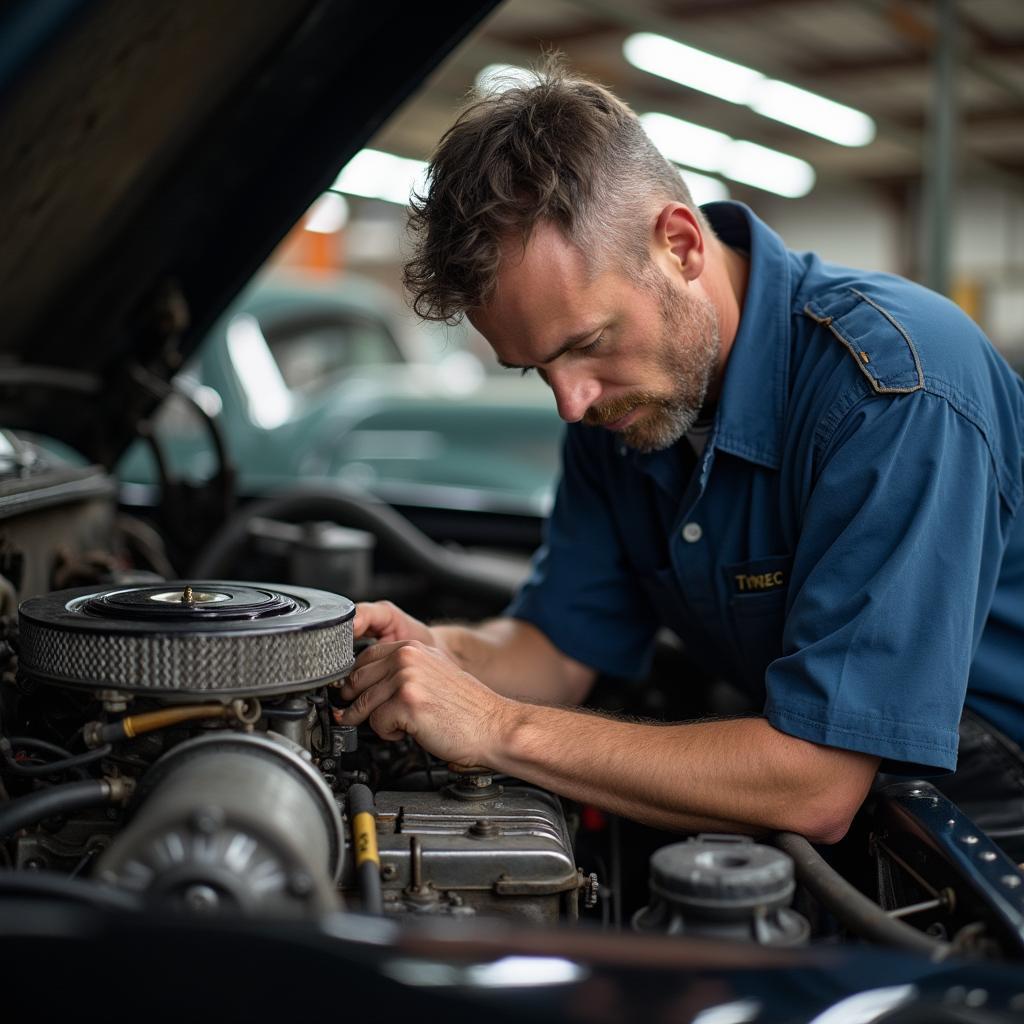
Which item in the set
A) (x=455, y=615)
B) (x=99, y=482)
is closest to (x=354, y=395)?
(x=455, y=615)

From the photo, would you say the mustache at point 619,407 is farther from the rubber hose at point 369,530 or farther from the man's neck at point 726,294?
the rubber hose at point 369,530

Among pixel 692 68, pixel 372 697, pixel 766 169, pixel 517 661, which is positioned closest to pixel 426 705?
pixel 372 697

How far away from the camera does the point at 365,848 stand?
1.15 m

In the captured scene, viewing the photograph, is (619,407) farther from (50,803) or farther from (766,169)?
(766,169)

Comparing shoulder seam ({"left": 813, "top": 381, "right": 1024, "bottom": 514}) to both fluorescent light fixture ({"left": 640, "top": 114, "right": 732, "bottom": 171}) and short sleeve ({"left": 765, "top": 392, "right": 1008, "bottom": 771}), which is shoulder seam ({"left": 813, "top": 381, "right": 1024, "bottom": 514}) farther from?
fluorescent light fixture ({"left": 640, "top": 114, "right": 732, "bottom": 171})

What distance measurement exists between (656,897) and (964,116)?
10834 mm

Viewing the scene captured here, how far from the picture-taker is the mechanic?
1370 mm

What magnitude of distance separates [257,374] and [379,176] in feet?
15.9

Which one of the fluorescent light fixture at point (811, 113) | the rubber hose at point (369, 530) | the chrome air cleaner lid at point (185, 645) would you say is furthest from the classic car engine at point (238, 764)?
the fluorescent light fixture at point (811, 113)

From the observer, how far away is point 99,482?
81.6 inches

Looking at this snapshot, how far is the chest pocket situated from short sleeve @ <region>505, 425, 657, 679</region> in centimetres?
30

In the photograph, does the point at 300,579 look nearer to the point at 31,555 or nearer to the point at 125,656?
the point at 31,555

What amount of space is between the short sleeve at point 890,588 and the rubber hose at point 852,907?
Answer: 13 cm

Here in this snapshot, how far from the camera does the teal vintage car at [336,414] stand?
4.51m
